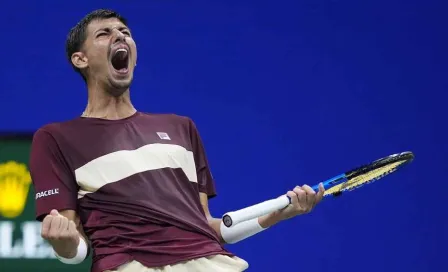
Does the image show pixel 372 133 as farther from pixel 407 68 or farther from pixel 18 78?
pixel 18 78

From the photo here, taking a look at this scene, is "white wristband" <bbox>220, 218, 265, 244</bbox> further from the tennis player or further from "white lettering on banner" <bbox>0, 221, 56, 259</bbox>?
"white lettering on banner" <bbox>0, 221, 56, 259</bbox>

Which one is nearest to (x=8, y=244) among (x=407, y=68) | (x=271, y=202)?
(x=271, y=202)

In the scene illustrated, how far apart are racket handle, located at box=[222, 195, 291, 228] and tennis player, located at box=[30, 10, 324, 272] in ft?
0.08

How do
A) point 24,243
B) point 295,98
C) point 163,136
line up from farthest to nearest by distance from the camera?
point 295,98 → point 24,243 → point 163,136

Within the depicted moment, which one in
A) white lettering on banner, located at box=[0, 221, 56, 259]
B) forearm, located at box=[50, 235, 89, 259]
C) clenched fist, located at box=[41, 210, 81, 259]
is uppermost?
white lettering on banner, located at box=[0, 221, 56, 259]

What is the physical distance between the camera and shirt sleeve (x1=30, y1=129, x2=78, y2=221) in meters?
1.56

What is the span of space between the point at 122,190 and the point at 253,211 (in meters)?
0.25

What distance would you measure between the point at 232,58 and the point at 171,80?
205 millimetres

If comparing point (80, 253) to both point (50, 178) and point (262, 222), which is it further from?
point (262, 222)

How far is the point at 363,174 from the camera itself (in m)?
1.79

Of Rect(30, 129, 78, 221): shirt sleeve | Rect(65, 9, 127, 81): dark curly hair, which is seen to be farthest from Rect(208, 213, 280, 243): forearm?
Rect(65, 9, 127, 81): dark curly hair

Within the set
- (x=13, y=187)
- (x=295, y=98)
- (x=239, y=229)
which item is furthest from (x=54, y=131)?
(x=295, y=98)

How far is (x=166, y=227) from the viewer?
5.01ft

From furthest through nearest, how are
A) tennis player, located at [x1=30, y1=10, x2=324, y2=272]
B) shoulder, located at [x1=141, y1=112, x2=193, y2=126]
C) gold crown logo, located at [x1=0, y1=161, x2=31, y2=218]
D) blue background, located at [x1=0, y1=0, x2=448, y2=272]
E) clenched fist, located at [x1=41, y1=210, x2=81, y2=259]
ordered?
blue background, located at [x1=0, y1=0, x2=448, y2=272], gold crown logo, located at [x1=0, y1=161, x2=31, y2=218], shoulder, located at [x1=141, y1=112, x2=193, y2=126], tennis player, located at [x1=30, y1=10, x2=324, y2=272], clenched fist, located at [x1=41, y1=210, x2=81, y2=259]
